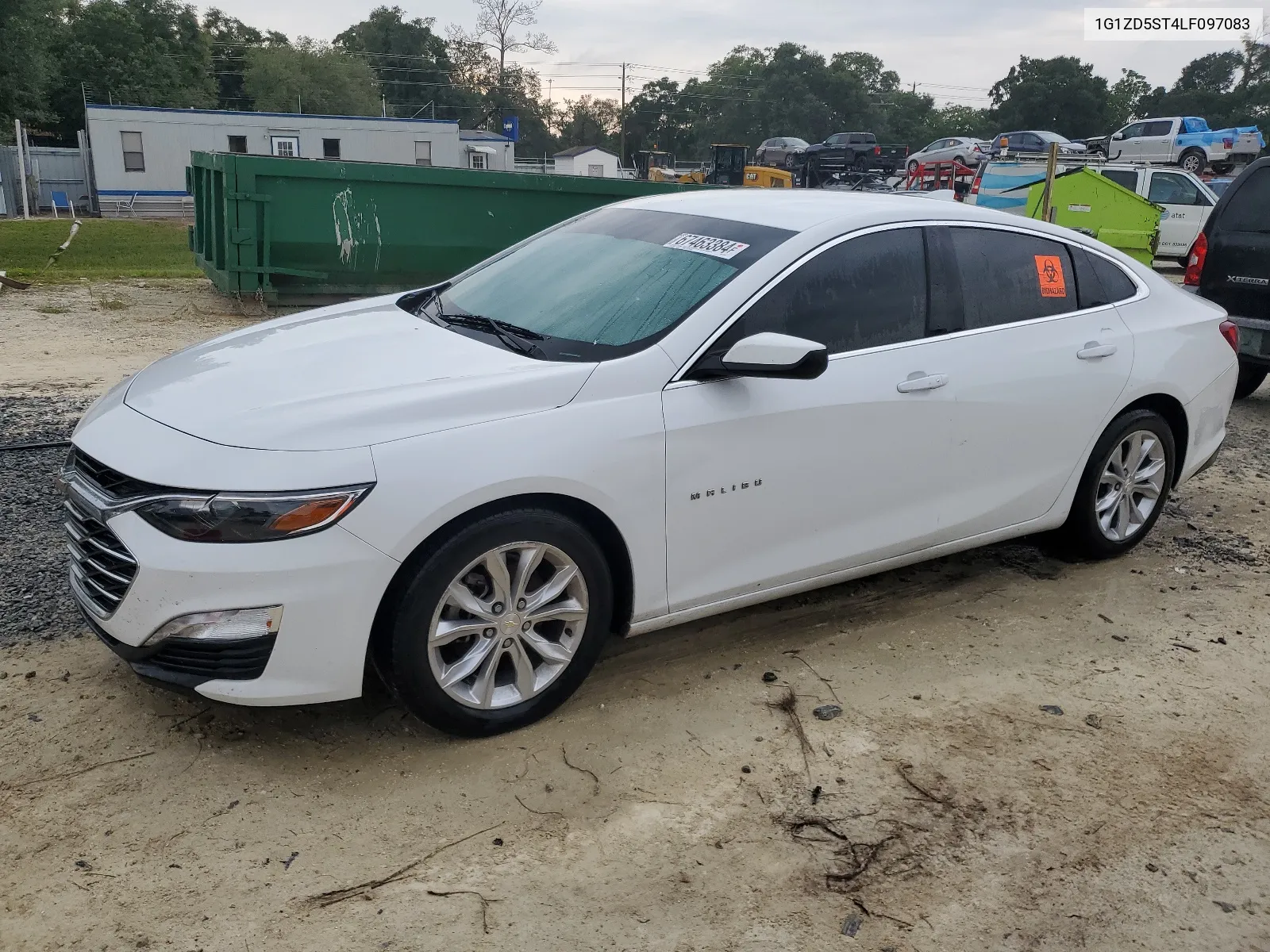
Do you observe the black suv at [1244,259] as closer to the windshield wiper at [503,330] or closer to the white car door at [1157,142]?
the windshield wiper at [503,330]

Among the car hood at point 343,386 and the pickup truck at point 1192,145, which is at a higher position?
the pickup truck at point 1192,145

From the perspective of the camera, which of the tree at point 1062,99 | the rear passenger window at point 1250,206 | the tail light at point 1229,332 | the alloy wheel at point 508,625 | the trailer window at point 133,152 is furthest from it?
the tree at point 1062,99

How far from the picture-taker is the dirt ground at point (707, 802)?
8.55 ft

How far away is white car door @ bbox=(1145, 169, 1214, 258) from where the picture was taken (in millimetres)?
18219

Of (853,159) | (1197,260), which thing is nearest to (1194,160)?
(853,159)

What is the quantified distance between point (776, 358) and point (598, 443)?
0.62 meters

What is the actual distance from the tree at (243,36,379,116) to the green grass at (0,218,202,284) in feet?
141

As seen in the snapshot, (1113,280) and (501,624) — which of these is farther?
(1113,280)

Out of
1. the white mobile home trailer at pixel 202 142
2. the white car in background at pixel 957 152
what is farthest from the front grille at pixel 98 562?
the white car in background at pixel 957 152

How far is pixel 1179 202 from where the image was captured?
18438 millimetres

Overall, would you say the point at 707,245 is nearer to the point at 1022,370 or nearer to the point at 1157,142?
the point at 1022,370

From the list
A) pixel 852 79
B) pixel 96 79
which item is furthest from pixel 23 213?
pixel 852 79

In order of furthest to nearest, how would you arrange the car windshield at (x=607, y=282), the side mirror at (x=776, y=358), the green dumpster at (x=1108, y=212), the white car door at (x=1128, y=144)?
the white car door at (x=1128, y=144) → the green dumpster at (x=1108, y=212) → the car windshield at (x=607, y=282) → the side mirror at (x=776, y=358)

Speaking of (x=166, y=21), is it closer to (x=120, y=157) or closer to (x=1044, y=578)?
(x=120, y=157)
